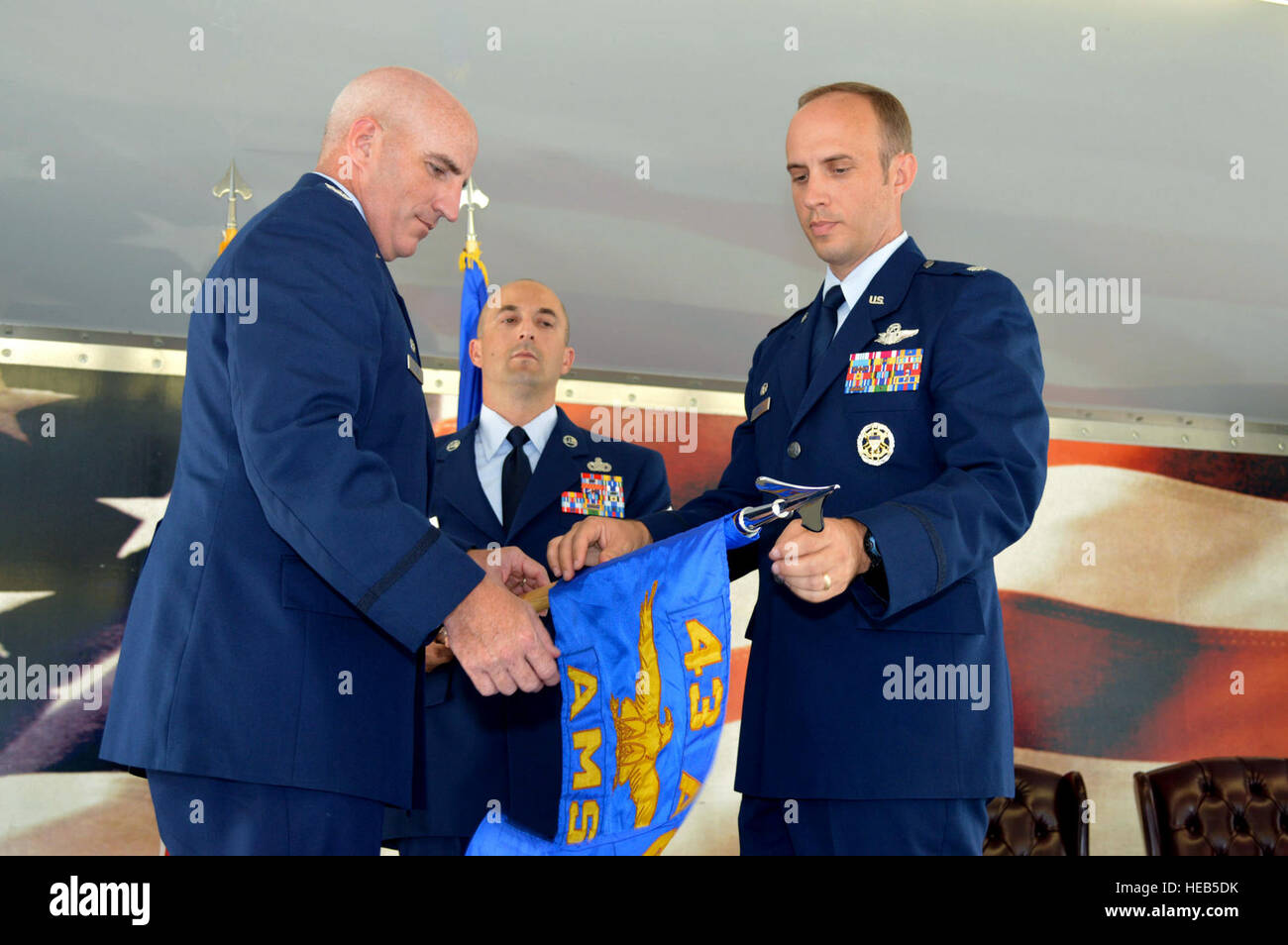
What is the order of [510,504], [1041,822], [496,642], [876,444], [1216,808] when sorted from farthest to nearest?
[1041,822]
[1216,808]
[510,504]
[876,444]
[496,642]

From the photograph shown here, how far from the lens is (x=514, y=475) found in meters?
3.39

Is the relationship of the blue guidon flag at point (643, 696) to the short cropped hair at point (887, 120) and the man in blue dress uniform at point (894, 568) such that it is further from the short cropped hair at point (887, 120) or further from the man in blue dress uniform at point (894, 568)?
the short cropped hair at point (887, 120)

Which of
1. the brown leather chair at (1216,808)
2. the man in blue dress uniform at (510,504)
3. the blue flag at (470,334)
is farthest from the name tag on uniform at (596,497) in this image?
the brown leather chair at (1216,808)

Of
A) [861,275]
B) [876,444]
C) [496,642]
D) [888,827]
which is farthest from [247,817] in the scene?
[861,275]

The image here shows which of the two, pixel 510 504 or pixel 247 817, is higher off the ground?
pixel 510 504

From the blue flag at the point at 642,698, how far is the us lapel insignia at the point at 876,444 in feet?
0.86

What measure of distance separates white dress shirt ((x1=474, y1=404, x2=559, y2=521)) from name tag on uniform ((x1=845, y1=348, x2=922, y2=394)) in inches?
62.0

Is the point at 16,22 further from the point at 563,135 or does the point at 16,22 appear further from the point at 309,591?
the point at 309,591

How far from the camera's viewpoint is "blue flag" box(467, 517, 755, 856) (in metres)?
1.76

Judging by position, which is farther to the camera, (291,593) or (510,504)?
(510,504)

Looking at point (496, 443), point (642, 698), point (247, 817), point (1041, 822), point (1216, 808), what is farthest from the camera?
point (1041, 822)

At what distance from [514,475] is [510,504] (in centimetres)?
12

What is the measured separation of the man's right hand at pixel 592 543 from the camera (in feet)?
6.89

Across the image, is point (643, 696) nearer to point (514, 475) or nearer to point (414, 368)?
point (414, 368)
